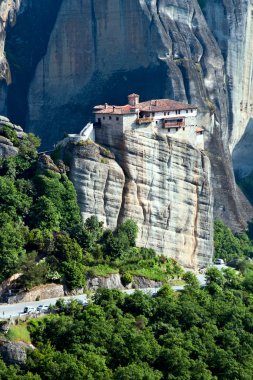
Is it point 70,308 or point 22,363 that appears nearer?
point 22,363

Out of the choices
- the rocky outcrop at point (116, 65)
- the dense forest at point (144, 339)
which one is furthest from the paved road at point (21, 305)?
the rocky outcrop at point (116, 65)

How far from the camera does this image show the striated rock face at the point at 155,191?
220 ft

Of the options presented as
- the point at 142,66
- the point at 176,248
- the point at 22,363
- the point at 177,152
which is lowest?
the point at 22,363

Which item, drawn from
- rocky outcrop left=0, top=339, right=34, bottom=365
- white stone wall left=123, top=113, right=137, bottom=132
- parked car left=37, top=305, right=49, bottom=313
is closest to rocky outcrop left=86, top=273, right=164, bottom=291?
parked car left=37, top=305, right=49, bottom=313

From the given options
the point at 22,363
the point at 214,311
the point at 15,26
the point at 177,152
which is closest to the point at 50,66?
the point at 15,26

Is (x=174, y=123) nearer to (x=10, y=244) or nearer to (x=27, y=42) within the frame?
(x=10, y=244)

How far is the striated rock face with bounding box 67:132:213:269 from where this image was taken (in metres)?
67.1

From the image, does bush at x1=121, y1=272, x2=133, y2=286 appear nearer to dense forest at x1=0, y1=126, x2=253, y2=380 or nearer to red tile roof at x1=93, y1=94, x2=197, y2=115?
dense forest at x1=0, y1=126, x2=253, y2=380

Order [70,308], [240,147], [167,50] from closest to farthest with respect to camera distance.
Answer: [70,308] < [167,50] < [240,147]

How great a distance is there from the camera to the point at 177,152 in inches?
2773

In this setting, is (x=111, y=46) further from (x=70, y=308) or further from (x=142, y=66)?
(x=70, y=308)

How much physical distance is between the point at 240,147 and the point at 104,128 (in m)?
28.2

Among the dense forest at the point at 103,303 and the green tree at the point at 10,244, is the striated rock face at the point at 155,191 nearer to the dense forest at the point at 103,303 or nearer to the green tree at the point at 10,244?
the dense forest at the point at 103,303

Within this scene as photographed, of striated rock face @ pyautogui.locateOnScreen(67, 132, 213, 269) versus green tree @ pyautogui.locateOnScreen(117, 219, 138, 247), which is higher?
striated rock face @ pyautogui.locateOnScreen(67, 132, 213, 269)
